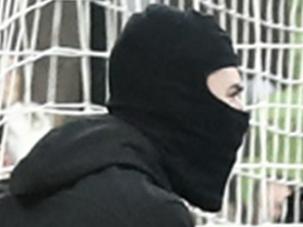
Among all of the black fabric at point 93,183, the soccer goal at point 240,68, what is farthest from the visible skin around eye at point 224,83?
the soccer goal at point 240,68

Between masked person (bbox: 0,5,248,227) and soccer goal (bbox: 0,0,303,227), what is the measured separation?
0.90 feet

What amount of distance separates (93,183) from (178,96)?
0.52 feet

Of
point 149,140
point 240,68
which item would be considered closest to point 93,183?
point 149,140

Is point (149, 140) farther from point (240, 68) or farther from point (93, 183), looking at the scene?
point (240, 68)

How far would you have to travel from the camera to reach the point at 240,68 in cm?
173

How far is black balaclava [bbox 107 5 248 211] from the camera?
4.47 ft

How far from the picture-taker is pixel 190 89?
1371 millimetres

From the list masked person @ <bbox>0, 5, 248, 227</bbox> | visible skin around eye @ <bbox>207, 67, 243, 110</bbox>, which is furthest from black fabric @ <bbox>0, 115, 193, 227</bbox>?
visible skin around eye @ <bbox>207, 67, 243, 110</bbox>

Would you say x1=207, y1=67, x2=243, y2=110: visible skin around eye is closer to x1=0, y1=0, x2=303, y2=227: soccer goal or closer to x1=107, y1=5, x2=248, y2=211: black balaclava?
x1=107, y1=5, x2=248, y2=211: black balaclava

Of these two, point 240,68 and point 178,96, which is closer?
point 178,96

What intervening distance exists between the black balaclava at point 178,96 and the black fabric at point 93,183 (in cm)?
3

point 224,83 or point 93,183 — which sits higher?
point 224,83

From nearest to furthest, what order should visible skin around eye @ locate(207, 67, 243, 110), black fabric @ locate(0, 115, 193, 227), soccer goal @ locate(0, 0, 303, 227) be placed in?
black fabric @ locate(0, 115, 193, 227), visible skin around eye @ locate(207, 67, 243, 110), soccer goal @ locate(0, 0, 303, 227)

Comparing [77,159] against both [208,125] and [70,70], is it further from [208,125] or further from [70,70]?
[70,70]
